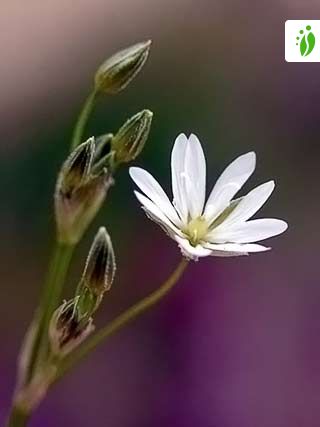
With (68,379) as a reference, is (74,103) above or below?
above

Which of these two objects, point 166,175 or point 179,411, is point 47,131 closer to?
point 166,175

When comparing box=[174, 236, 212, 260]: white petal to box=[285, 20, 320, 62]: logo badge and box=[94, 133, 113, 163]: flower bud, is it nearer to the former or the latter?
box=[94, 133, 113, 163]: flower bud

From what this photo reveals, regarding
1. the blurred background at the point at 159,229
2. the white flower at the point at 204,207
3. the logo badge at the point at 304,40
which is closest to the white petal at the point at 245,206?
the white flower at the point at 204,207

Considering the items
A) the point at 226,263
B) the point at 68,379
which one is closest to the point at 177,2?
the point at 226,263

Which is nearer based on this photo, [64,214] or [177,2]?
[64,214]

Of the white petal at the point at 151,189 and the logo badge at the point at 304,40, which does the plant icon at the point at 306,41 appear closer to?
the logo badge at the point at 304,40

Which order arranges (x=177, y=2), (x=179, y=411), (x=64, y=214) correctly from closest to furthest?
(x=64, y=214), (x=179, y=411), (x=177, y=2)
